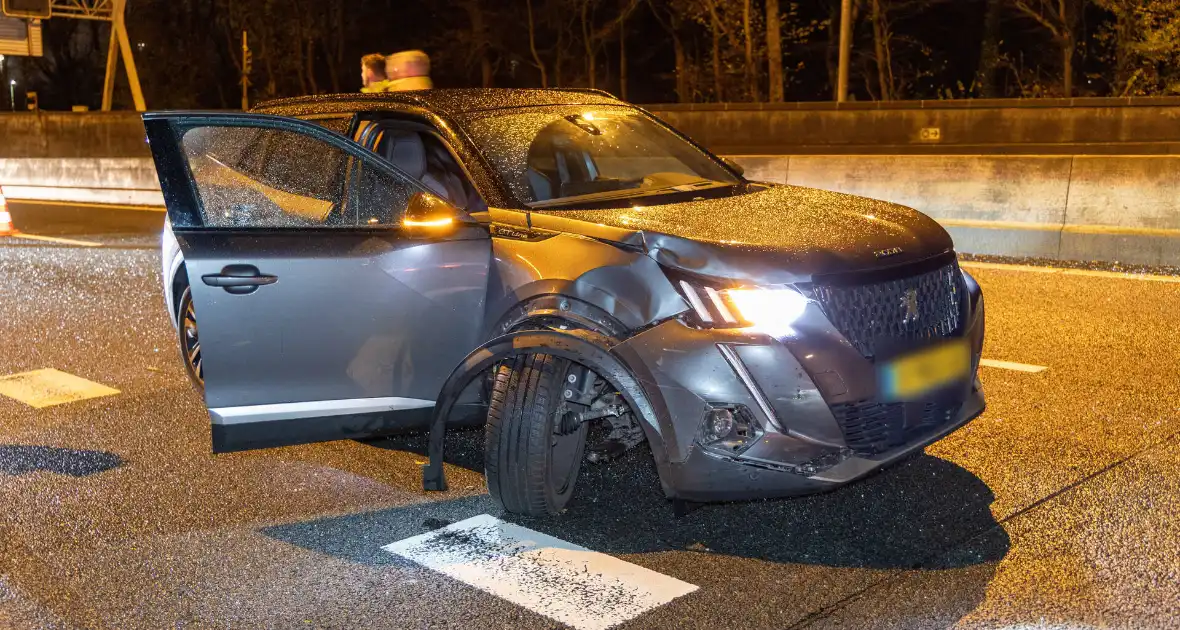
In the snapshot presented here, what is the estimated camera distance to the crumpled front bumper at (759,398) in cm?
404

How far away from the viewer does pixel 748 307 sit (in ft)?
13.5

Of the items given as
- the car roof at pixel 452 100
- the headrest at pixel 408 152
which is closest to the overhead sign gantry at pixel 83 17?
the car roof at pixel 452 100

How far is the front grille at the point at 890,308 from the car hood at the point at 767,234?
7 centimetres

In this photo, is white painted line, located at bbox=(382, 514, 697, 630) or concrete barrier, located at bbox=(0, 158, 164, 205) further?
concrete barrier, located at bbox=(0, 158, 164, 205)

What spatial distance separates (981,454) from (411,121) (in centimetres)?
289

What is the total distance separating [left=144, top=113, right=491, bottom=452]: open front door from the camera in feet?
15.5

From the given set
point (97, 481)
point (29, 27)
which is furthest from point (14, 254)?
point (29, 27)

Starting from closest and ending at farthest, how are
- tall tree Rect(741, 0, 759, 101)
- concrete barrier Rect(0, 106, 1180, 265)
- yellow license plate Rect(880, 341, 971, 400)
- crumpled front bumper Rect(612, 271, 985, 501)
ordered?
crumpled front bumper Rect(612, 271, 985, 501)
yellow license plate Rect(880, 341, 971, 400)
concrete barrier Rect(0, 106, 1180, 265)
tall tree Rect(741, 0, 759, 101)

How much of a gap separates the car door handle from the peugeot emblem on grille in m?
2.34

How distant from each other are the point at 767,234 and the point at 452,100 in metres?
1.79

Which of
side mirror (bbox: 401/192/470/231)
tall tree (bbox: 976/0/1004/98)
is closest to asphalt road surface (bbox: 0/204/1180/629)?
side mirror (bbox: 401/192/470/231)

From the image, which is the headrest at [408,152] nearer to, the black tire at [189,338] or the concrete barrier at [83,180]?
the black tire at [189,338]

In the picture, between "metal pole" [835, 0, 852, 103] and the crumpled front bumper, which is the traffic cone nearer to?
the crumpled front bumper

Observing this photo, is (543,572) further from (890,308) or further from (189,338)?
(189,338)
